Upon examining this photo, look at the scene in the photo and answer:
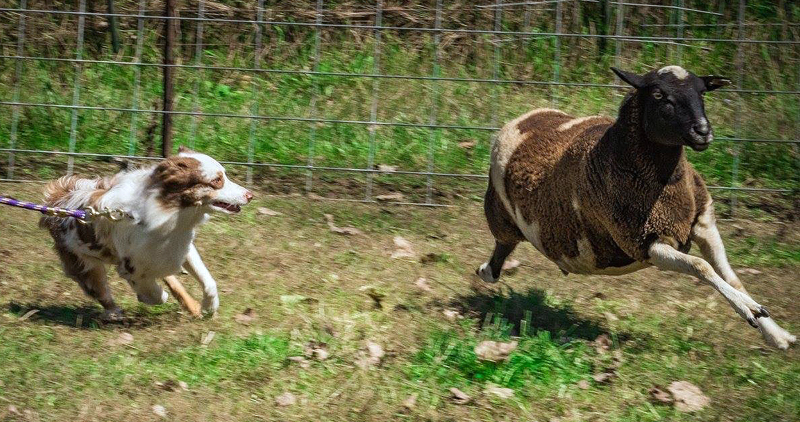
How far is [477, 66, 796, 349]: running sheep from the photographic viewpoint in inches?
191

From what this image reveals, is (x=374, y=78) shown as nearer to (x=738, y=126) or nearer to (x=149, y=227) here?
(x=738, y=126)

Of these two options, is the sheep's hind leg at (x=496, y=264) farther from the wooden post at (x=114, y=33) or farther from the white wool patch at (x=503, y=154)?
the wooden post at (x=114, y=33)

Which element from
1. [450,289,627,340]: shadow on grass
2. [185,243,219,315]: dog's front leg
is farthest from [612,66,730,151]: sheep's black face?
[185,243,219,315]: dog's front leg

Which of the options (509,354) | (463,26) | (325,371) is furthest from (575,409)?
(463,26)

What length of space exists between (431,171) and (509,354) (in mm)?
2979

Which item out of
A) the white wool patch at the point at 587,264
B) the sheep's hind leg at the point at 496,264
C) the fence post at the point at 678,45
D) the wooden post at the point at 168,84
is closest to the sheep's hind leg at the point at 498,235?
the sheep's hind leg at the point at 496,264

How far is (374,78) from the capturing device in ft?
25.3

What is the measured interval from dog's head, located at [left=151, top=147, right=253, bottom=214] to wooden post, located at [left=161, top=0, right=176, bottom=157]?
95.6 inches

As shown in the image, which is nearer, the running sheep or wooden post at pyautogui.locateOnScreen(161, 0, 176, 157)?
the running sheep

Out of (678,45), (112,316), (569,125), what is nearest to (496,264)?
(569,125)

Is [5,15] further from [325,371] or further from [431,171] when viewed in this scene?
[325,371]

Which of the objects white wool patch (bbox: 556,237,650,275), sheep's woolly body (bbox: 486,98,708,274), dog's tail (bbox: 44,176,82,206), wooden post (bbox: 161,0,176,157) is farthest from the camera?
wooden post (bbox: 161,0,176,157)

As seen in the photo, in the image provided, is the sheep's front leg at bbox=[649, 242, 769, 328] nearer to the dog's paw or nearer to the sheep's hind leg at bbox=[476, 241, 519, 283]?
the dog's paw

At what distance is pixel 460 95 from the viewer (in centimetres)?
844
